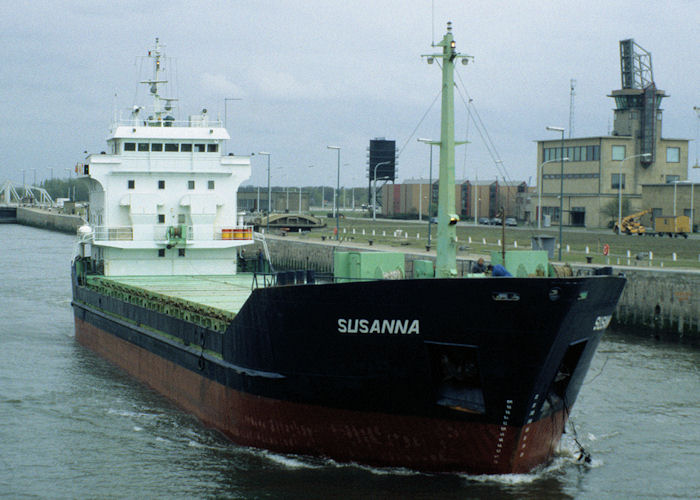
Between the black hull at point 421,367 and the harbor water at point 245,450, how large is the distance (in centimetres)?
51

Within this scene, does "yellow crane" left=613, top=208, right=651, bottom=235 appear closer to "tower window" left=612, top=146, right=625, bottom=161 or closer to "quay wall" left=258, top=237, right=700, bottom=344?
"tower window" left=612, top=146, right=625, bottom=161

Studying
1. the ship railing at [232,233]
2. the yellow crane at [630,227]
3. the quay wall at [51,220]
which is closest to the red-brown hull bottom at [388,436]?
the ship railing at [232,233]

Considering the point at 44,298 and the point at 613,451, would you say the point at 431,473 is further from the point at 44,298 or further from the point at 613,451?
the point at 44,298

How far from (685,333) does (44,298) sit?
30.1 meters

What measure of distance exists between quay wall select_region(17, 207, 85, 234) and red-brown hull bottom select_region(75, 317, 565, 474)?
91550 millimetres

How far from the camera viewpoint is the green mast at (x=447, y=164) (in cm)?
1720

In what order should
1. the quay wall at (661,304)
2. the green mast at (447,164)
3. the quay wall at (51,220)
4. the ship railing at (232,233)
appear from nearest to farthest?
the green mast at (447,164), the ship railing at (232,233), the quay wall at (661,304), the quay wall at (51,220)

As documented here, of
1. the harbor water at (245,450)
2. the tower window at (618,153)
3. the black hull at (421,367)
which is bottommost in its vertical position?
the harbor water at (245,450)

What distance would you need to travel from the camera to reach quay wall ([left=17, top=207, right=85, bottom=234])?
388 feet

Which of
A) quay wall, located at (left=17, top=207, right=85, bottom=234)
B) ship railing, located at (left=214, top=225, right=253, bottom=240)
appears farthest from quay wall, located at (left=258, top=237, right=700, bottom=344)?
quay wall, located at (left=17, top=207, right=85, bottom=234)

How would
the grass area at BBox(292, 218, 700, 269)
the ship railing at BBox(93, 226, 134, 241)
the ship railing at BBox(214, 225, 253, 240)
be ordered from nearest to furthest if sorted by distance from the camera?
1. the ship railing at BBox(93, 226, 134, 241)
2. the ship railing at BBox(214, 225, 253, 240)
3. the grass area at BBox(292, 218, 700, 269)

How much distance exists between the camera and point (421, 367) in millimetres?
15055

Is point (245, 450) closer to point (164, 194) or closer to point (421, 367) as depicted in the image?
point (421, 367)

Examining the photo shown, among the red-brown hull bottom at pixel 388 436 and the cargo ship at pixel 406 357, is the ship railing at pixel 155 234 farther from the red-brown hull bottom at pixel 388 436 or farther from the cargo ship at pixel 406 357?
the red-brown hull bottom at pixel 388 436
